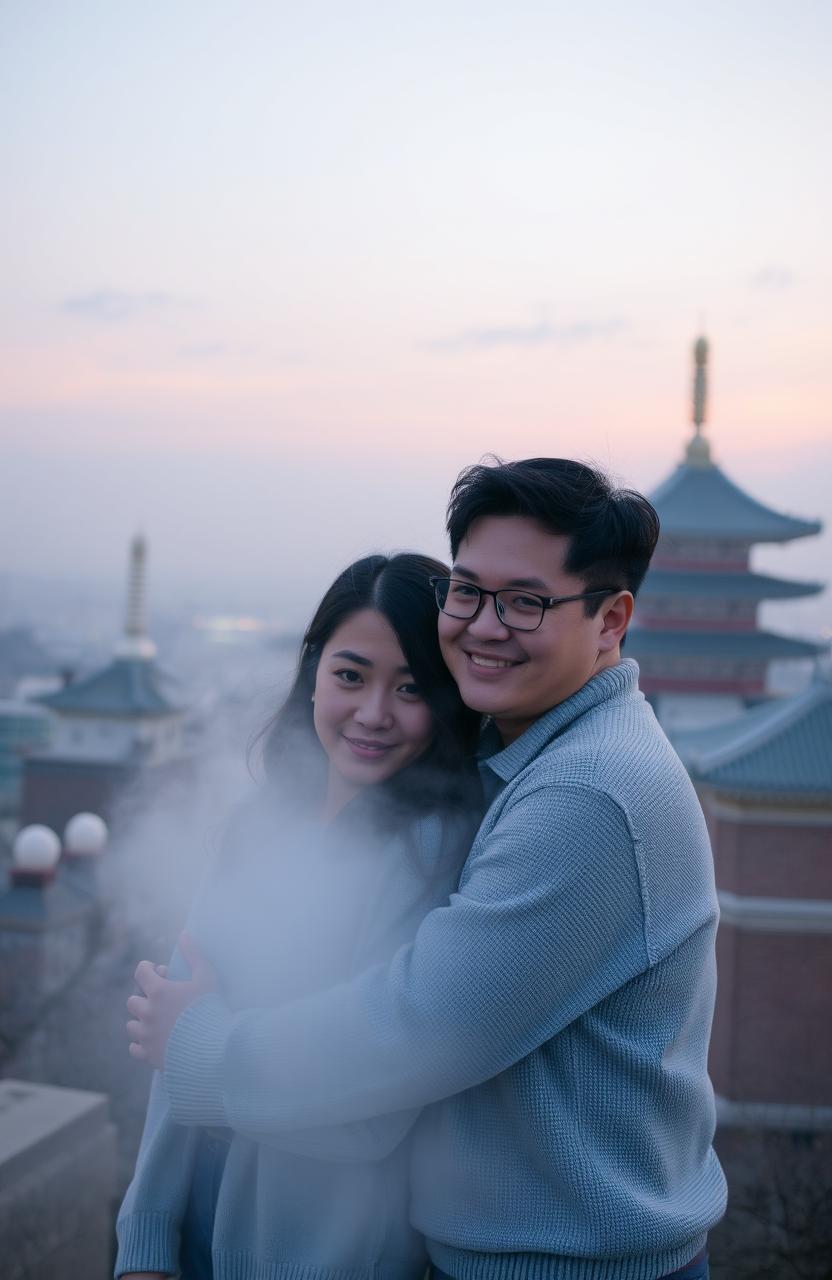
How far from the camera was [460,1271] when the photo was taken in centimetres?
134

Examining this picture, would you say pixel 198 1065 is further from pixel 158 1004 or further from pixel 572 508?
pixel 572 508

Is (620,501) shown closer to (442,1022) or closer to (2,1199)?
(442,1022)

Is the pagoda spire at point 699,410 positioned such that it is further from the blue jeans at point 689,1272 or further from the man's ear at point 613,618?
the blue jeans at point 689,1272

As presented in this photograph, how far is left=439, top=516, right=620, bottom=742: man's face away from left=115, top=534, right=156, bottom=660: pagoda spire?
1730cm

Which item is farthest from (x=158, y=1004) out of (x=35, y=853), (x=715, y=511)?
(x=715, y=511)

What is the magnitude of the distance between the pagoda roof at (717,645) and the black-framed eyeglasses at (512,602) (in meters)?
11.2

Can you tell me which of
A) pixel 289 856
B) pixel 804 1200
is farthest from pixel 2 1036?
pixel 289 856

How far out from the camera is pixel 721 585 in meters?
13.0

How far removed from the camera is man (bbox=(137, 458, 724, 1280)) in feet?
4.06

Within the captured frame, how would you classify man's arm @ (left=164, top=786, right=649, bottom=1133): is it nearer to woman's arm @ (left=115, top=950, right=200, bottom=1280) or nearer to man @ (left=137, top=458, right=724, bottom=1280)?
man @ (left=137, top=458, right=724, bottom=1280)

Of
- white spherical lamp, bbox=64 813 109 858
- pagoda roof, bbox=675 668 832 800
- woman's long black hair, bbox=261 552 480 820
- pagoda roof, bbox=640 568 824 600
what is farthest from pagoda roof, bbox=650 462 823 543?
woman's long black hair, bbox=261 552 480 820

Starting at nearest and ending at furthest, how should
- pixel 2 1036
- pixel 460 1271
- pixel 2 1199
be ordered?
pixel 460 1271, pixel 2 1199, pixel 2 1036

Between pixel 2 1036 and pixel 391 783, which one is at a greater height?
pixel 391 783

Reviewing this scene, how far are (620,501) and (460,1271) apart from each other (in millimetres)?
915
